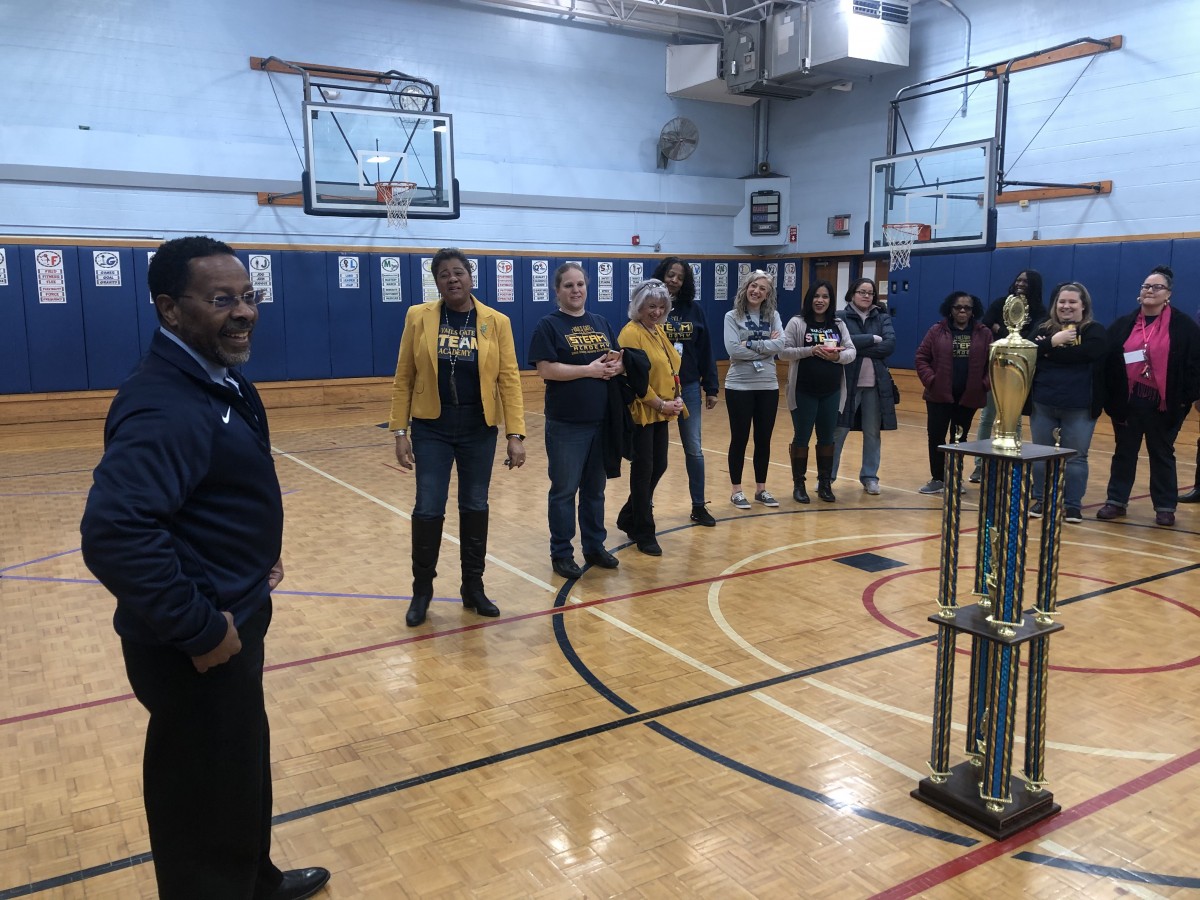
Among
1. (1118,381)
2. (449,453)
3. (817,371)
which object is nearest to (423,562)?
(449,453)

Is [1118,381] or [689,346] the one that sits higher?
[689,346]

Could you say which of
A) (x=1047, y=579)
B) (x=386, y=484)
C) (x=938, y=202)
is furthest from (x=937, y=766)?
(x=938, y=202)

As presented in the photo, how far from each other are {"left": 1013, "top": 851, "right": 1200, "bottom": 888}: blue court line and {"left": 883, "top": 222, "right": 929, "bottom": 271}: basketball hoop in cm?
989

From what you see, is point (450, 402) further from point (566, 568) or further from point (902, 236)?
point (902, 236)

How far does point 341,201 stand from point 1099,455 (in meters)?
8.71

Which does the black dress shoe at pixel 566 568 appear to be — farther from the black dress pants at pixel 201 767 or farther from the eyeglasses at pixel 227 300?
the eyeglasses at pixel 227 300

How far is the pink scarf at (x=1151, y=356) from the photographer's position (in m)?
6.08

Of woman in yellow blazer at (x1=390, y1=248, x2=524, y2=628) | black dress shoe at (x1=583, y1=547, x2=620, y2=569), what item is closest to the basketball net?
black dress shoe at (x1=583, y1=547, x2=620, y2=569)

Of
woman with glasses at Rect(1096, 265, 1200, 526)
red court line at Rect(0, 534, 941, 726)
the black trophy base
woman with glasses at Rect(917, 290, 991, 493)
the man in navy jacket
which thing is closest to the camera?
the man in navy jacket

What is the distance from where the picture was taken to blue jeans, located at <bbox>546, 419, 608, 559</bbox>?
4910 millimetres

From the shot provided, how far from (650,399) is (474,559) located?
1.40m

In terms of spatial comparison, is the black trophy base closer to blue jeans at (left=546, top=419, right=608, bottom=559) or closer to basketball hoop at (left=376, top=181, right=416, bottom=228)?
blue jeans at (left=546, top=419, right=608, bottom=559)

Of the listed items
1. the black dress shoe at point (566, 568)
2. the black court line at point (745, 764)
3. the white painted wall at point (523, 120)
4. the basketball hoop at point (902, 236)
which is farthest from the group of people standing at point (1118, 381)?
the white painted wall at point (523, 120)

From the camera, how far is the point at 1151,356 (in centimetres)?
611
